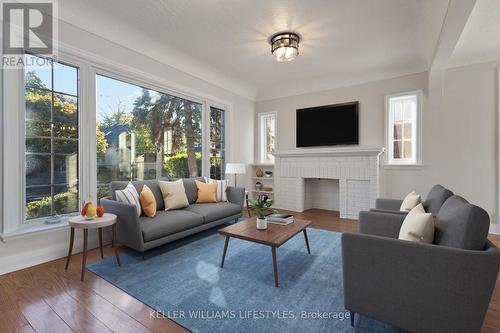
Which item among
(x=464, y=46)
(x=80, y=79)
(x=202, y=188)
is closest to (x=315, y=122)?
(x=464, y=46)

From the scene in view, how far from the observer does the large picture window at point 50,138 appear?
→ 98.6 inches

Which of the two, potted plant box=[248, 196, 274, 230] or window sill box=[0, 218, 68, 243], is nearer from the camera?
window sill box=[0, 218, 68, 243]

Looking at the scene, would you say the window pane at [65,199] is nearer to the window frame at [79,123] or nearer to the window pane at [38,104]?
the window frame at [79,123]

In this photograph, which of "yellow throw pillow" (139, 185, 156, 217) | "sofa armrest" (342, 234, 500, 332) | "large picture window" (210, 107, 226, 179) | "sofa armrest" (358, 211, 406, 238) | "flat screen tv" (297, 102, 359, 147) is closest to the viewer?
"sofa armrest" (342, 234, 500, 332)

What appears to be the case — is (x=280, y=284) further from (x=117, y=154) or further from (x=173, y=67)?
(x=173, y=67)

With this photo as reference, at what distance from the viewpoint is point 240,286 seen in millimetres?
2051

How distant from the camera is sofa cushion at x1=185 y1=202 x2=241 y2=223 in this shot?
10.9ft

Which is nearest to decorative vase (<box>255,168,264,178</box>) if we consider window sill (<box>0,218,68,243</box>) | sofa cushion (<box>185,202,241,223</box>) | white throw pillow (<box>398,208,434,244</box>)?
sofa cushion (<box>185,202,241,223</box>)

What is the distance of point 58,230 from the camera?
8.60ft

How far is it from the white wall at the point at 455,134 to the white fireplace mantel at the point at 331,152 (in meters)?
0.35

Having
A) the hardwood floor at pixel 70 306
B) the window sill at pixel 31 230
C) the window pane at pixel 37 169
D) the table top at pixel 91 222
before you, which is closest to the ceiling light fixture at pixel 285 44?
the table top at pixel 91 222

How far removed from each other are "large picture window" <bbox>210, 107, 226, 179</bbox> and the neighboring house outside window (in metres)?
1.21

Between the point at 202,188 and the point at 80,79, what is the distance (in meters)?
2.16

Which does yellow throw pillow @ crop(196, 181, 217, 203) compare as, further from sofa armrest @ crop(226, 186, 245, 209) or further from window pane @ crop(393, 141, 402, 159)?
window pane @ crop(393, 141, 402, 159)
